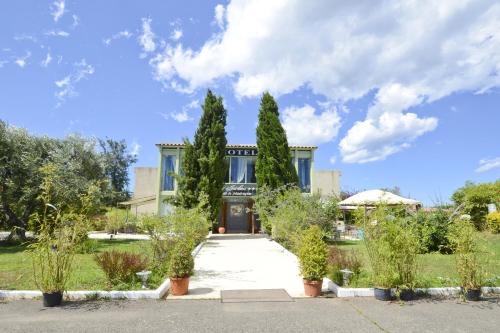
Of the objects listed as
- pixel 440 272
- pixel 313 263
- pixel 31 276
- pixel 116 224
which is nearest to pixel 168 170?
pixel 116 224

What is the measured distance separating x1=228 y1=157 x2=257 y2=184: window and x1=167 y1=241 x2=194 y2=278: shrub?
18661 mm

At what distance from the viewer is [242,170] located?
25.8m

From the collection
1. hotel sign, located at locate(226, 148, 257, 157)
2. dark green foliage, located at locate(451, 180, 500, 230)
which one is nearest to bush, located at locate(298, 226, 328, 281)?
dark green foliage, located at locate(451, 180, 500, 230)

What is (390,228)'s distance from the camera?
6.58 meters

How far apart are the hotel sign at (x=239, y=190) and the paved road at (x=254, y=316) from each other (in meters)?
18.7

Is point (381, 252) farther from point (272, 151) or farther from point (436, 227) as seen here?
point (272, 151)

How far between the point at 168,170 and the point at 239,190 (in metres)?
5.28

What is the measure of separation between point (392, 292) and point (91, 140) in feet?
55.0

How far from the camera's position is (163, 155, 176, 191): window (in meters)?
25.2

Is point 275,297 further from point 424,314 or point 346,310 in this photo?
point 424,314

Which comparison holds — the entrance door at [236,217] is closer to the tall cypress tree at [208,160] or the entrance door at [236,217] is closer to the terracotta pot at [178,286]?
the tall cypress tree at [208,160]

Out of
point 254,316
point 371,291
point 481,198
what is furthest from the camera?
point 481,198

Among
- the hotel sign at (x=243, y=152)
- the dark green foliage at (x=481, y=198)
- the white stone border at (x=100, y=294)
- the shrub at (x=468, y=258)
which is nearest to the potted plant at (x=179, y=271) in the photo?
the white stone border at (x=100, y=294)

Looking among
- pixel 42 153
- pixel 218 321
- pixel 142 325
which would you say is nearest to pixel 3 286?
pixel 142 325
